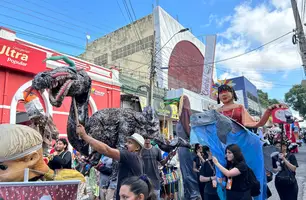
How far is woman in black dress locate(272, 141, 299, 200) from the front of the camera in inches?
164

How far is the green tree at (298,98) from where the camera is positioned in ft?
100

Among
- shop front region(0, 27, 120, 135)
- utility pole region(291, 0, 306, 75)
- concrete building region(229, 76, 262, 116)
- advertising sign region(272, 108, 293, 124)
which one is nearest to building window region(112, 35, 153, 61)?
shop front region(0, 27, 120, 135)

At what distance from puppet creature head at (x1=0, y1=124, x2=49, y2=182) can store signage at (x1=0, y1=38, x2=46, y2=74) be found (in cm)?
734

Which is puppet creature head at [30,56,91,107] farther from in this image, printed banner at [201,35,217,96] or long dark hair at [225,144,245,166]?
printed banner at [201,35,217,96]

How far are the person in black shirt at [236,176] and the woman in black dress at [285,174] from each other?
59.6 inches

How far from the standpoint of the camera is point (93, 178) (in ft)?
19.2

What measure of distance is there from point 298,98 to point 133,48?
870 inches

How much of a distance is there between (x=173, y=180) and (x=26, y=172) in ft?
14.6

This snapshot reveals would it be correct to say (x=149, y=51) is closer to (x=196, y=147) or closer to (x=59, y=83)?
(x=196, y=147)

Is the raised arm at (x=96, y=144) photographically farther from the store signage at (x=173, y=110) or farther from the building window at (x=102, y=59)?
the building window at (x=102, y=59)

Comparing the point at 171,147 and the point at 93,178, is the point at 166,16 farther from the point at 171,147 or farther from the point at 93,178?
the point at 171,147

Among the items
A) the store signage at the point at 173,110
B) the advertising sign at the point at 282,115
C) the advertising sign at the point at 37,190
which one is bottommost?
the advertising sign at the point at 37,190

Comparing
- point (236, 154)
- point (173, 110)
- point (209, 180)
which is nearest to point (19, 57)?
point (209, 180)

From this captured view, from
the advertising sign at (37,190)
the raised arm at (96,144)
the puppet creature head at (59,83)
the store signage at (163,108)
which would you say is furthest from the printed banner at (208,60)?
the advertising sign at (37,190)
